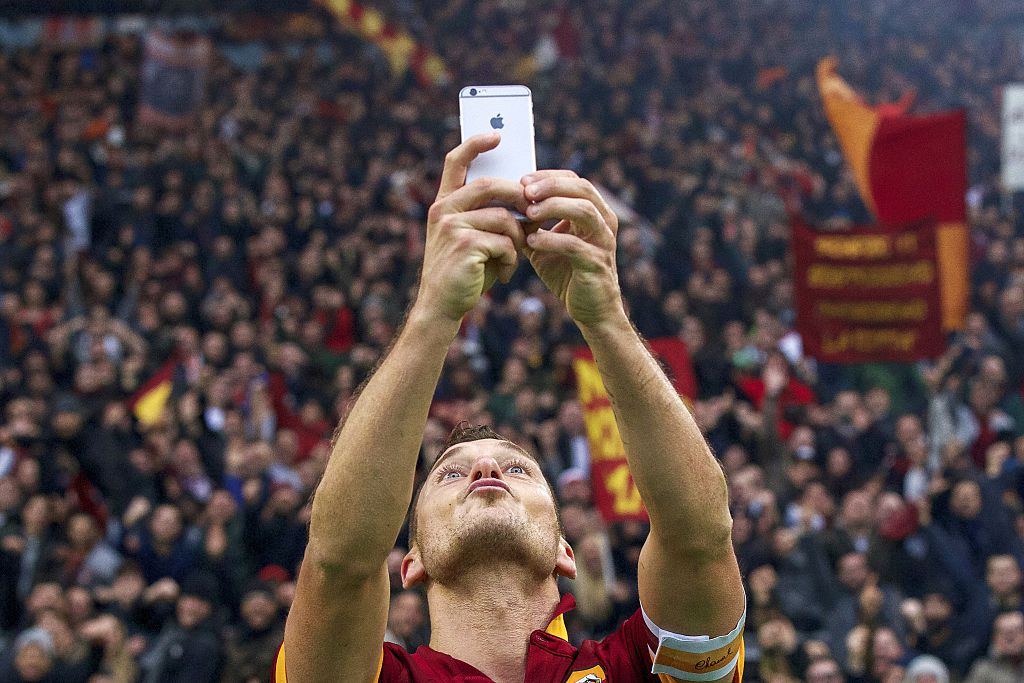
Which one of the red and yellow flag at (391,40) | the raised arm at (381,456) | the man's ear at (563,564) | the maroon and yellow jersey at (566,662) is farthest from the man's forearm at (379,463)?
the red and yellow flag at (391,40)

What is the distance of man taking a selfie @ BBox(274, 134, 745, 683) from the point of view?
2.01 meters

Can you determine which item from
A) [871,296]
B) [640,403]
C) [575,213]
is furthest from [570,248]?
[871,296]

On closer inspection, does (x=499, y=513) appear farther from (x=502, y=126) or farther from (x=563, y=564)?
(x=502, y=126)

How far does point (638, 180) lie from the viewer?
1341 cm

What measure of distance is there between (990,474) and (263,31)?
1423cm

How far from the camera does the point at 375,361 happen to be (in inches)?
97.9

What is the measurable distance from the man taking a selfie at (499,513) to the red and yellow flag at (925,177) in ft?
20.5

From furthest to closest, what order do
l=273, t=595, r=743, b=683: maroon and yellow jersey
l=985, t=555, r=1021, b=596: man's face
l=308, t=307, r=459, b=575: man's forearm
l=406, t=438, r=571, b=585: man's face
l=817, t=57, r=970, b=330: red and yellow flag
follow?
l=817, t=57, r=970, b=330: red and yellow flag → l=985, t=555, r=1021, b=596: man's face → l=406, t=438, r=571, b=585: man's face → l=273, t=595, r=743, b=683: maroon and yellow jersey → l=308, t=307, r=459, b=575: man's forearm

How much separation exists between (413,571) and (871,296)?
5.95 metres

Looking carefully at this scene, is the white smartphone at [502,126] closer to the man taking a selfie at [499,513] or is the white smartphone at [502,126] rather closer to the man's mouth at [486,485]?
the man taking a selfie at [499,513]

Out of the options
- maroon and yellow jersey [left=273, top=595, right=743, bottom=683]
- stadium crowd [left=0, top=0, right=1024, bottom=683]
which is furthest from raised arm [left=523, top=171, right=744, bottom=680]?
stadium crowd [left=0, top=0, right=1024, bottom=683]

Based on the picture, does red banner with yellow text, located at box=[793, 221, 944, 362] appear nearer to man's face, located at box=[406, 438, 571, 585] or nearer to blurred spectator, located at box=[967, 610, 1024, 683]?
blurred spectator, located at box=[967, 610, 1024, 683]

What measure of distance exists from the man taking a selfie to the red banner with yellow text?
584 centimetres

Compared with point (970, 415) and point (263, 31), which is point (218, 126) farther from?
point (970, 415)
